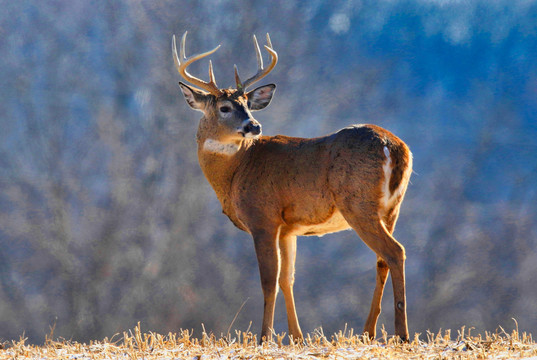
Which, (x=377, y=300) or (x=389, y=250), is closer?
(x=389, y=250)

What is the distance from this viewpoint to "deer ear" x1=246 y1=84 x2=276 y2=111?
8.23m

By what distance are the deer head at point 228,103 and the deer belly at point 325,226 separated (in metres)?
1.18

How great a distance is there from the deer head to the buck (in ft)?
0.04

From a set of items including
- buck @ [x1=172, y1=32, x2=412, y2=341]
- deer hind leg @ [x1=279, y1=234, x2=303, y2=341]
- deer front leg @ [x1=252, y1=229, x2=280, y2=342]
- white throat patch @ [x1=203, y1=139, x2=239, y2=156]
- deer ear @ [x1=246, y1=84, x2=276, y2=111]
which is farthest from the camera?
deer ear @ [x1=246, y1=84, x2=276, y2=111]

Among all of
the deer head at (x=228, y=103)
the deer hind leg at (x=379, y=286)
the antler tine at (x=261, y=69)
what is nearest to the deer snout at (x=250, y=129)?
the deer head at (x=228, y=103)

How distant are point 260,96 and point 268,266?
2.43 meters

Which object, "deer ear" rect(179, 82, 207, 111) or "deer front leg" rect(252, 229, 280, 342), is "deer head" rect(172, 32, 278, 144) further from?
"deer front leg" rect(252, 229, 280, 342)

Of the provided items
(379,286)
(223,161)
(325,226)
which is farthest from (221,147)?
(379,286)

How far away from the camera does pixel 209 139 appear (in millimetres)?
7801

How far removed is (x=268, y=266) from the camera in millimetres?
6973

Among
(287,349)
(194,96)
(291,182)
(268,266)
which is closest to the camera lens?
(287,349)

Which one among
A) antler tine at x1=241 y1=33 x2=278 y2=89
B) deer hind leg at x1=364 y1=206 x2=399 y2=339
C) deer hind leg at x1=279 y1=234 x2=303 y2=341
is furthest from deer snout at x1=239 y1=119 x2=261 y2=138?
deer hind leg at x1=364 y1=206 x2=399 y2=339

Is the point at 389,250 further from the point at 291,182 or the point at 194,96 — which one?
the point at 194,96

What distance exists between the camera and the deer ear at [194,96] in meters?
7.93
